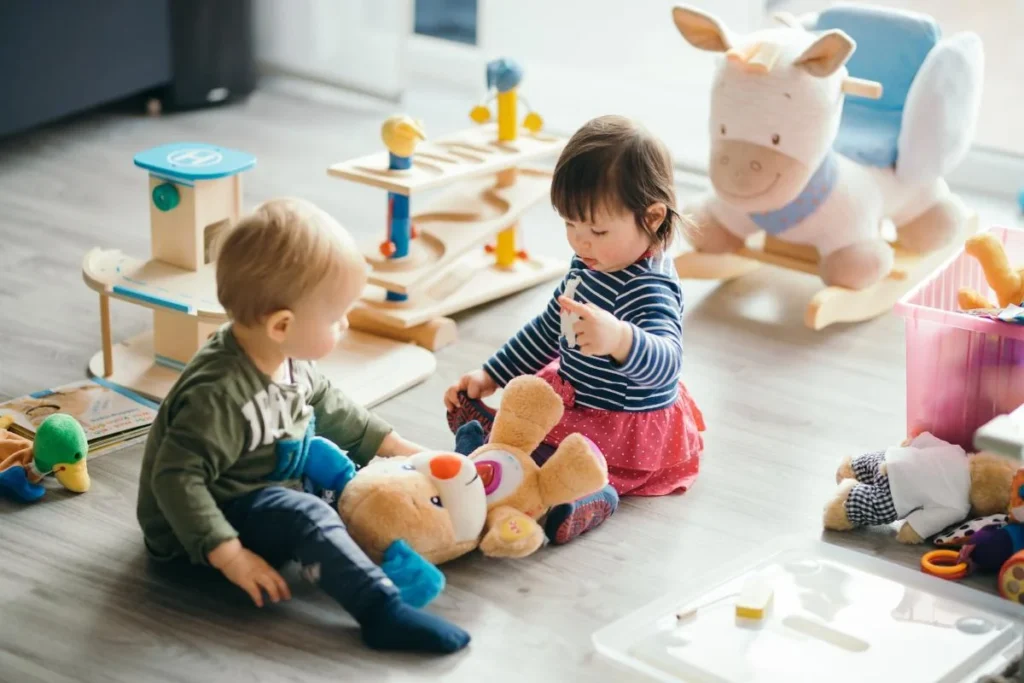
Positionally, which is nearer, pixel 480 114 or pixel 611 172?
pixel 611 172

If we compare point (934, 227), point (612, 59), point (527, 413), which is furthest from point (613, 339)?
point (612, 59)

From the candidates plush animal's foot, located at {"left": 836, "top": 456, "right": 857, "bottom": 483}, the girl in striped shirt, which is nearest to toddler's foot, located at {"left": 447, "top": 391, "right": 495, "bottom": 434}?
the girl in striped shirt

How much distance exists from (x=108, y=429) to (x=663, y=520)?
0.69m

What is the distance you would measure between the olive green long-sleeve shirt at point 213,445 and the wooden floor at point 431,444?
83mm

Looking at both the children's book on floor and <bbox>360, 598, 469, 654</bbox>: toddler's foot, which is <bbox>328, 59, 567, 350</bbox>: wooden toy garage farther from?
<bbox>360, 598, 469, 654</bbox>: toddler's foot

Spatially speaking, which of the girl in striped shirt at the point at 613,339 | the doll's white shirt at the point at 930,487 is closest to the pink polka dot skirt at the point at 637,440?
the girl in striped shirt at the point at 613,339

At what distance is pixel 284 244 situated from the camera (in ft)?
4.27

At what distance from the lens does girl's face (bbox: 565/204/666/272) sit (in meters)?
1.51

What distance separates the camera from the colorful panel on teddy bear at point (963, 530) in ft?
4.85

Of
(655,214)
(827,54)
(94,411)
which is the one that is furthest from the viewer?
(827,54)

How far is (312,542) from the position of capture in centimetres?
131

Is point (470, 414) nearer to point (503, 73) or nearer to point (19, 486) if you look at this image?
point (19, 486)

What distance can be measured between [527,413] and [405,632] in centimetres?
31

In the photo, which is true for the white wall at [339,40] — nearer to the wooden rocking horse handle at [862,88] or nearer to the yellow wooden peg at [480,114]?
the yellow wooden peg at [480,114]
